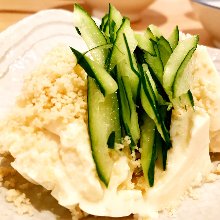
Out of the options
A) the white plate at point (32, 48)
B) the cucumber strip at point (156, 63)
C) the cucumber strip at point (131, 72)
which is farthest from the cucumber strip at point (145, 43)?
the white plate at point (32, 48)

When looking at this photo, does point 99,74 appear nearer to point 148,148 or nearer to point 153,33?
point 148,148

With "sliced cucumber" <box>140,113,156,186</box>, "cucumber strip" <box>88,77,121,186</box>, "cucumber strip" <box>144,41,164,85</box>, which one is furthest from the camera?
"cucumber strip" <box>144,41,164,85</box>

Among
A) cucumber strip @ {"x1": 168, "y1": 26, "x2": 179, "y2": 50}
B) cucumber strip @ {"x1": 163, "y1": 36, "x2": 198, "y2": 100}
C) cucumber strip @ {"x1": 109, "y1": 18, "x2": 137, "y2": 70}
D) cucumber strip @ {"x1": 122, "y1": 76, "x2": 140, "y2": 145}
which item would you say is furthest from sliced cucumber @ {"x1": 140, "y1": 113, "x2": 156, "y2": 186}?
cucumber strip @ {"x1": 168, "y1": 26, "x2": 179, "y2": 50}

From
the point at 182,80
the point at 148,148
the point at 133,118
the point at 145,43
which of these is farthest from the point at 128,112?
the point at 145,43

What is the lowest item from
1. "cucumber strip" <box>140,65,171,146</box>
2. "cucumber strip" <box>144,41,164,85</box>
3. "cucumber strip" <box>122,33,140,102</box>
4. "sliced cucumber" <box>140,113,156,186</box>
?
"sliced cucumber" <box>140,113,156,186</box>

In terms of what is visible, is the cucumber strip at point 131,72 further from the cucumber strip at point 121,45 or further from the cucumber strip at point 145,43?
the cucumber strip at point 145,43

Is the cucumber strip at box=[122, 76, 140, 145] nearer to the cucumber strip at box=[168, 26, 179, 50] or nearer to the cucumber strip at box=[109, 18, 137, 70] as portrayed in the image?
the cucumber strip at box=[109, 18, 137, 70]

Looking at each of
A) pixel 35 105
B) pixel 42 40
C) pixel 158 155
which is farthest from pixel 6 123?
pixel 42 40
